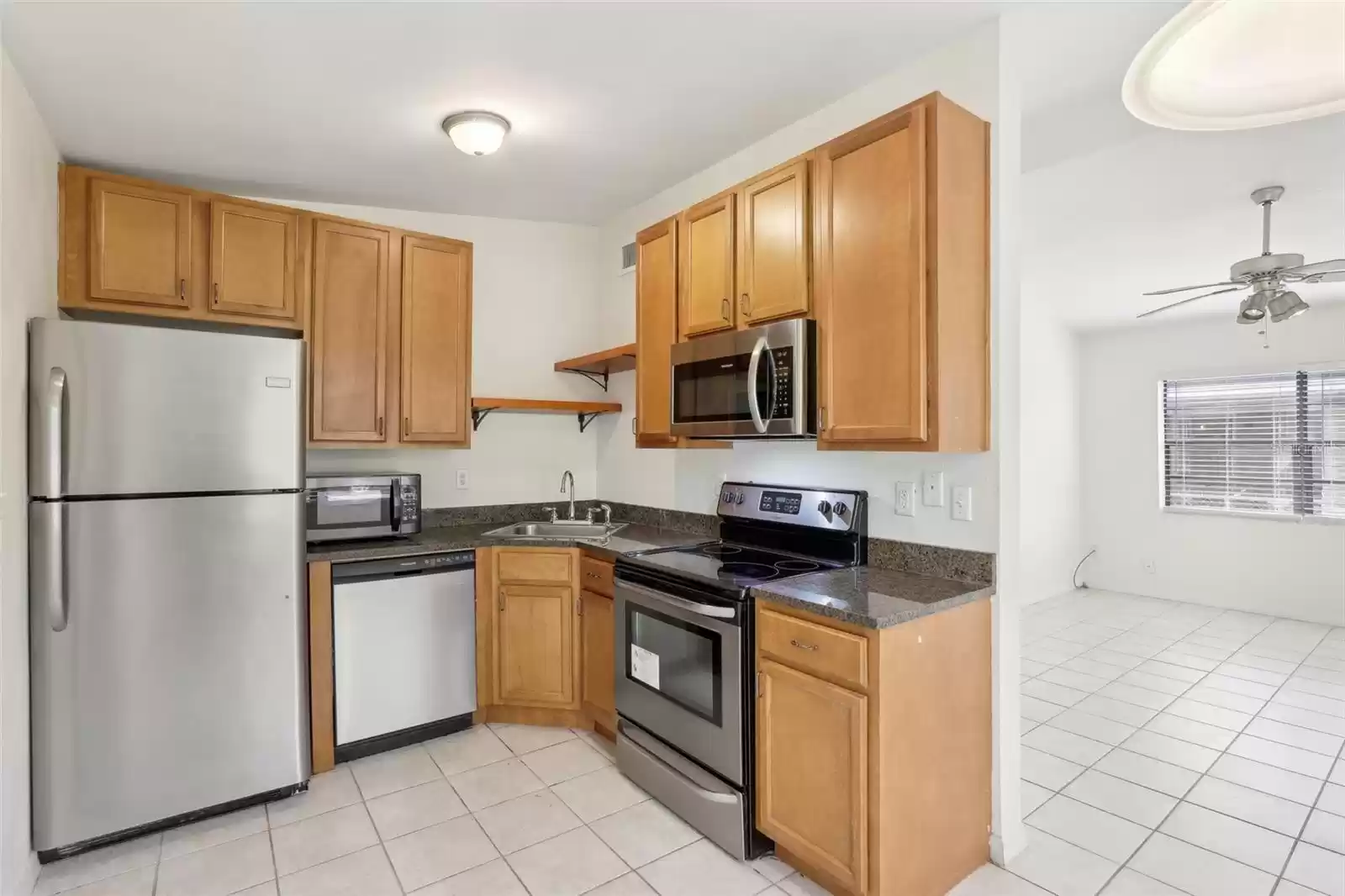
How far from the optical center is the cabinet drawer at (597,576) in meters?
2.89

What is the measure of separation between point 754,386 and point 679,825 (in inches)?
62.6

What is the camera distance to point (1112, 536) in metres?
6.13

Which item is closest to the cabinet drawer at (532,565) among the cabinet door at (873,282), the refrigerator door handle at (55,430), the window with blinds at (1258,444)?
the cabinet door at (873,282)

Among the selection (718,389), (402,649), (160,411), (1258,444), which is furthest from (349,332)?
(1258,444)

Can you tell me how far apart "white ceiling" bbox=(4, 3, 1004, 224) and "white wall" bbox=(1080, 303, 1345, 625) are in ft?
16.3

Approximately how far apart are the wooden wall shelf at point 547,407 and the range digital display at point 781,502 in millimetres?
1273

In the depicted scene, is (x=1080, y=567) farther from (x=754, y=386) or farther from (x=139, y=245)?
(x=139, y=245)

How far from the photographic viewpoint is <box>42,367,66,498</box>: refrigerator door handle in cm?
207

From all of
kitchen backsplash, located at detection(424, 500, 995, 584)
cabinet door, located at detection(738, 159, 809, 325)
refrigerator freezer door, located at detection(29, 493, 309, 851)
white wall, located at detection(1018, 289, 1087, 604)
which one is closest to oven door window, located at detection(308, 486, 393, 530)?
refrigerator freezer door, located at detection(29, 493, 309, 851)

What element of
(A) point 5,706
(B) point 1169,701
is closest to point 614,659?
(A) point 5,706

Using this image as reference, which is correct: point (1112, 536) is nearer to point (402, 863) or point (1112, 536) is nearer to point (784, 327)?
point (784, 327)

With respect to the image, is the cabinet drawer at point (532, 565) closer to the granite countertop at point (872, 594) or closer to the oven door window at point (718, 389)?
the oven door window at point (718, 389)

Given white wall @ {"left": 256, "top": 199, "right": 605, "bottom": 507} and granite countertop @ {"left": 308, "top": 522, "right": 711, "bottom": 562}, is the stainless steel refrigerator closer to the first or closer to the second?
granite countertop @ {"left": 308, "top": 522, "right": 711, "bottom": 562}

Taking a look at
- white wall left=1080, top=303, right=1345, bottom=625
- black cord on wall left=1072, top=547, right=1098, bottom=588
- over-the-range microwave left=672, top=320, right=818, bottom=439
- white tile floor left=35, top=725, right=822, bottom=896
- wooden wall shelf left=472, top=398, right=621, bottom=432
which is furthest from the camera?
black cord on wall left=1072, top=547, right=1098, bottom=588
